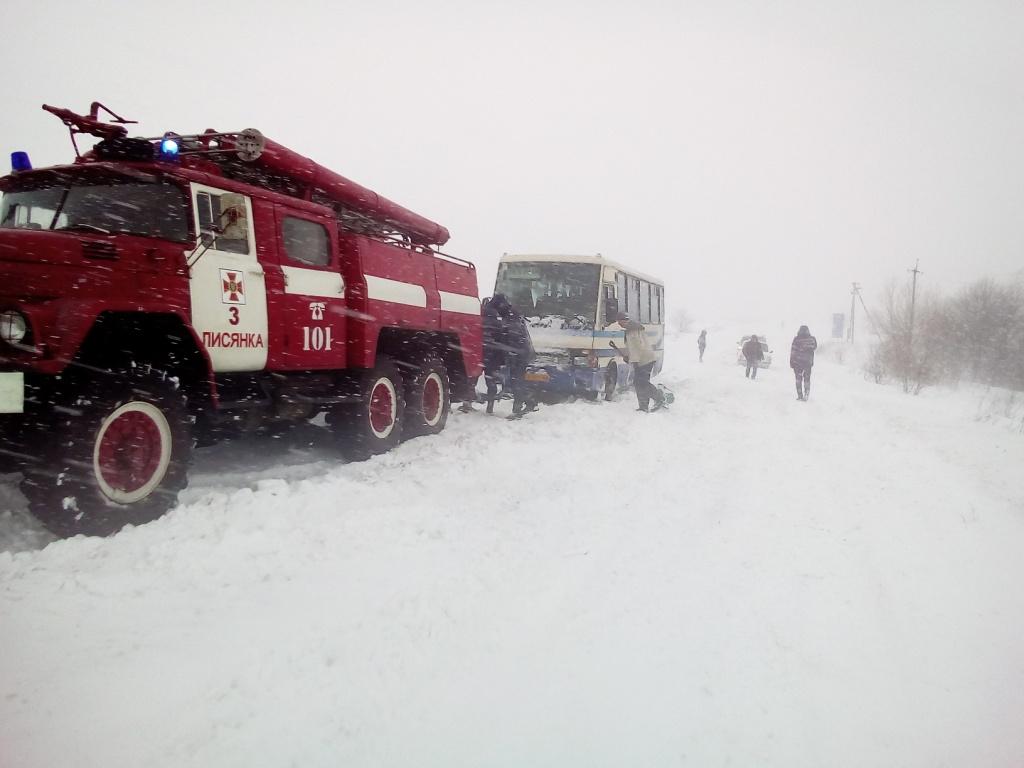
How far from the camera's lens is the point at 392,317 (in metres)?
7.16

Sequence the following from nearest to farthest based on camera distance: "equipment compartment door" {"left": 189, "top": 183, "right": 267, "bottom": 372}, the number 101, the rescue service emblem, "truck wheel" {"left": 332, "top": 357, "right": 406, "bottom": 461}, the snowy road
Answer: the snowy road
"equipment compartment door" {"left": 189, "top": 183, "right": 267, "bottom": 372}
the rescue service emblem
the number 101
"truck wheel" {"left": 332, "top": 357, "right": 406, "bottom": 461}

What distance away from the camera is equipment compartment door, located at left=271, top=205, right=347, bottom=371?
5750 millimetres

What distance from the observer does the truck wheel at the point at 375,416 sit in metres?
6.64

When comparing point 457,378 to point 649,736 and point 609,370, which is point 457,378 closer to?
point 609,370

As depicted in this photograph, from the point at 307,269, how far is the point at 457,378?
11.9 ft

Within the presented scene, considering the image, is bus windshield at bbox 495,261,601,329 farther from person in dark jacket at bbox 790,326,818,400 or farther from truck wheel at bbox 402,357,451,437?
person in dark jacket at bbox 790,326,818,400

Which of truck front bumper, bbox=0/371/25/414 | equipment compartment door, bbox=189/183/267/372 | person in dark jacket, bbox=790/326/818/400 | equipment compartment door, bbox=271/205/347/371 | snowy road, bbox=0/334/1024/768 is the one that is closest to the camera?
snowy road, bbox=0/334/1024/768

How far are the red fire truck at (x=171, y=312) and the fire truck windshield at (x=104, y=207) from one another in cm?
1

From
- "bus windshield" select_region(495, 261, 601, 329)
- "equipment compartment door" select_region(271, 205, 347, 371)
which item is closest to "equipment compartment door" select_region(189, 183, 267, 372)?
"equipment compartment door" select_region(271, 205, 347, 371)

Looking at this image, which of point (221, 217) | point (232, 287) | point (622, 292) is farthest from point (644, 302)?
point (221, 217)

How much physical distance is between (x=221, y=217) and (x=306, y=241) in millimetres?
1281

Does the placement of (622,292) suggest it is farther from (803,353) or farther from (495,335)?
(803,353)

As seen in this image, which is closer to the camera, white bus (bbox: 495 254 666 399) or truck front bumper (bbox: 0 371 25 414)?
truck front bumper (bbox: 0 371 25 414)

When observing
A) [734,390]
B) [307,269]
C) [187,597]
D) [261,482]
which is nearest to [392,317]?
[307,269]
